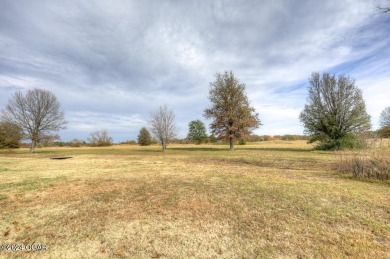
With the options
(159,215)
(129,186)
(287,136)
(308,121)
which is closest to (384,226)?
(159,215)

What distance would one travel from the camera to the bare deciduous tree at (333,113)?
26188 mm

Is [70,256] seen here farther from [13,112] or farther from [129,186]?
[13,112]

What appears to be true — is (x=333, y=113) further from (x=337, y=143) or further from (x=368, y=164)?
(x=368, y=164)

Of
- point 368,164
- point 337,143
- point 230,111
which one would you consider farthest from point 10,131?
point 337,143

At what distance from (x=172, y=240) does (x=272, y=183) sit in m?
5.53

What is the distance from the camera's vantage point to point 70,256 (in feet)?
11.4

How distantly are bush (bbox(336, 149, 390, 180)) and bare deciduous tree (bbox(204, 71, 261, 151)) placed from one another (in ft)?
64.3

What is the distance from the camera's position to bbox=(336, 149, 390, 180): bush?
852 centimetres

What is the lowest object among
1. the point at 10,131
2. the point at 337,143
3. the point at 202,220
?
the point at 202,220

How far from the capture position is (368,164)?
9.01 m

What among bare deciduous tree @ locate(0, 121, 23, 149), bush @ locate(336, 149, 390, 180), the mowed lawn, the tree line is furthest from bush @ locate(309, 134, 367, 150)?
bare deciduous tree @ locate(0, 121, 23, 149)

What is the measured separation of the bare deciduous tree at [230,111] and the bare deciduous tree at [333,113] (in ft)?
26.2

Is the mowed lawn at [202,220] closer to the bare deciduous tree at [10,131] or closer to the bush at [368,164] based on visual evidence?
the bush at [368,164]

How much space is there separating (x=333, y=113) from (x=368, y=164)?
2240cm
